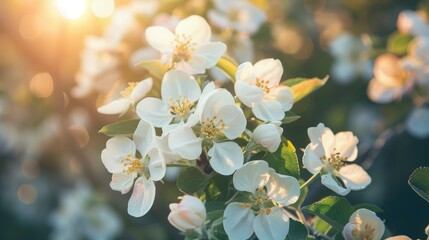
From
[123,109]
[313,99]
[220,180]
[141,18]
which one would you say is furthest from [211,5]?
[313,99]

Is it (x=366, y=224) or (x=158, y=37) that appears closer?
(x=366, y=224)

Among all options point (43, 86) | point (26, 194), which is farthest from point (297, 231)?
point (26, 194)

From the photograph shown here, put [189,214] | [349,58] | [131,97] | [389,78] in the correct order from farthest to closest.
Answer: [349,58] → [389,78] → [131,97] → [189,214]

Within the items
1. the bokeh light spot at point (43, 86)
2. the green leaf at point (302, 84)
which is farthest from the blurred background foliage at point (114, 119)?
the green leaf at point (302, 84)

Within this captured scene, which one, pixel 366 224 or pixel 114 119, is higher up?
pixel 366 224

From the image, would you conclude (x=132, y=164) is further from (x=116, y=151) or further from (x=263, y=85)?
(x=263, y=85)

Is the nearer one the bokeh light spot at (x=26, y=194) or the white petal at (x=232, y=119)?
the white petal at (x=232, y=119)

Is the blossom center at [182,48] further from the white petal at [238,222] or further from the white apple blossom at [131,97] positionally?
the white petal at [238,222]
